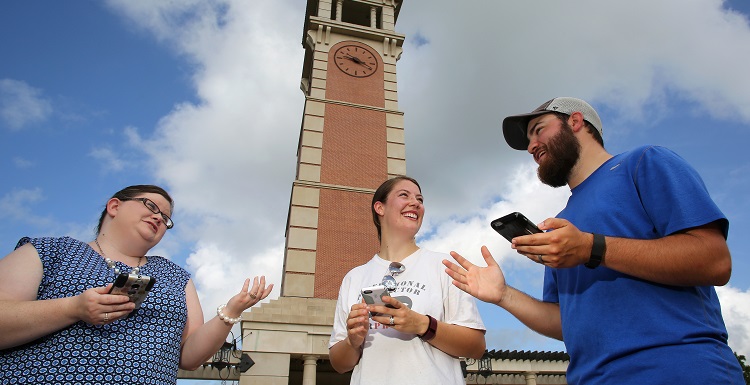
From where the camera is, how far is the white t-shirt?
7.88ft

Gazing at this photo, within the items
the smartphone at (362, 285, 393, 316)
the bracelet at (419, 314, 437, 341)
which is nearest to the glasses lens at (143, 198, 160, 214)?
the smartphone at (362, 285, 393, 316)

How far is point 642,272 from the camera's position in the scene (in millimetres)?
1664

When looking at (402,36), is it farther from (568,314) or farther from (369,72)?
(568,314)

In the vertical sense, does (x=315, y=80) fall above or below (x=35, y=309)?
above

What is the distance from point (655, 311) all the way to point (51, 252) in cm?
274

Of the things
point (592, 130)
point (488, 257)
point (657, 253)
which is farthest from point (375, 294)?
point (592, 130)

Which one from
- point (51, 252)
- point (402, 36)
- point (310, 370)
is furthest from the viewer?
point (402, 36)

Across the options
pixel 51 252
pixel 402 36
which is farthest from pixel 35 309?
pixel 402 36

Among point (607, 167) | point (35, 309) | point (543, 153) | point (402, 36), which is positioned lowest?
point (35, 309)

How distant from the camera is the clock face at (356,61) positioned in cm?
1762

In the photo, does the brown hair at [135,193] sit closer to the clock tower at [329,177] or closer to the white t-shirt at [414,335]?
the white t-shirt at [414,335]

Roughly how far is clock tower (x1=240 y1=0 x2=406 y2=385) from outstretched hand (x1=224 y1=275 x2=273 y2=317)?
9.07 metres

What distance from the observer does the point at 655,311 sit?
5.60 ft

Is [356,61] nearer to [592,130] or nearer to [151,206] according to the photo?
[151,206]
